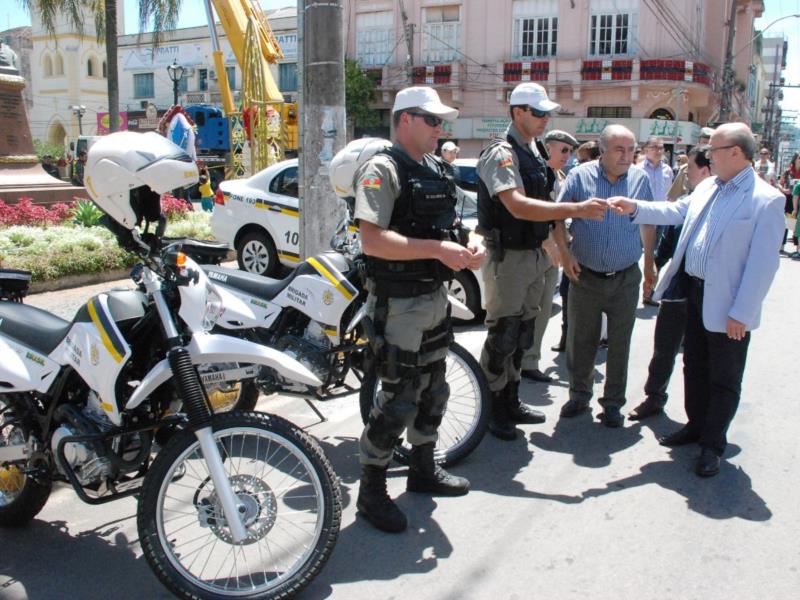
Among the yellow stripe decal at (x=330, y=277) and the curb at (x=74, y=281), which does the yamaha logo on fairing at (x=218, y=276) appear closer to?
the yellow stripe decal at (x=330, y=277)

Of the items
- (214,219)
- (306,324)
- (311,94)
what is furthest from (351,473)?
(214,219)

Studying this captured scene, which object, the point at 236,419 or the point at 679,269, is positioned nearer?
the point at 236,419

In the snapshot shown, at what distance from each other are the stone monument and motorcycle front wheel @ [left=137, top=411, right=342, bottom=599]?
10618 millimetres

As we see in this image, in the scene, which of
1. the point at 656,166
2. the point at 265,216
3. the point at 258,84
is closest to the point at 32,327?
the point at 265,216

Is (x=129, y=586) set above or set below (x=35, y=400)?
below

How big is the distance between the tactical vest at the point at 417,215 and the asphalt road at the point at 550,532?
1189 mm

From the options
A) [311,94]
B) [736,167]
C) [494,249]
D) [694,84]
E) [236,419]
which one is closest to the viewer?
[236,419]

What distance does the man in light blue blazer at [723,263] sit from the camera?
3.91 meters

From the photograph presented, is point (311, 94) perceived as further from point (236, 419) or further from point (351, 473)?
point (236, 419)

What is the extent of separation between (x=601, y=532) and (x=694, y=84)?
30.7 metres

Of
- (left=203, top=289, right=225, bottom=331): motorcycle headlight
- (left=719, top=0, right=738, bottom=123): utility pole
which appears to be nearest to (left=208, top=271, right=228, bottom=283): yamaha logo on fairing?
(left=203, top=289, right=225, bottom=331): motorcycle headlight

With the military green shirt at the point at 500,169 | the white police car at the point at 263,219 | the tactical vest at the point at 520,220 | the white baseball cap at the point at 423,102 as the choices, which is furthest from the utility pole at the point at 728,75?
the white baseball cap at the point at 423,102

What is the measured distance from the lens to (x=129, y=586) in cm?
306

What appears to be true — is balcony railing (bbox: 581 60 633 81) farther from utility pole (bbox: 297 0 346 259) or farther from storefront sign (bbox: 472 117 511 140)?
utility pole (bbox: 297 0 346 259)
